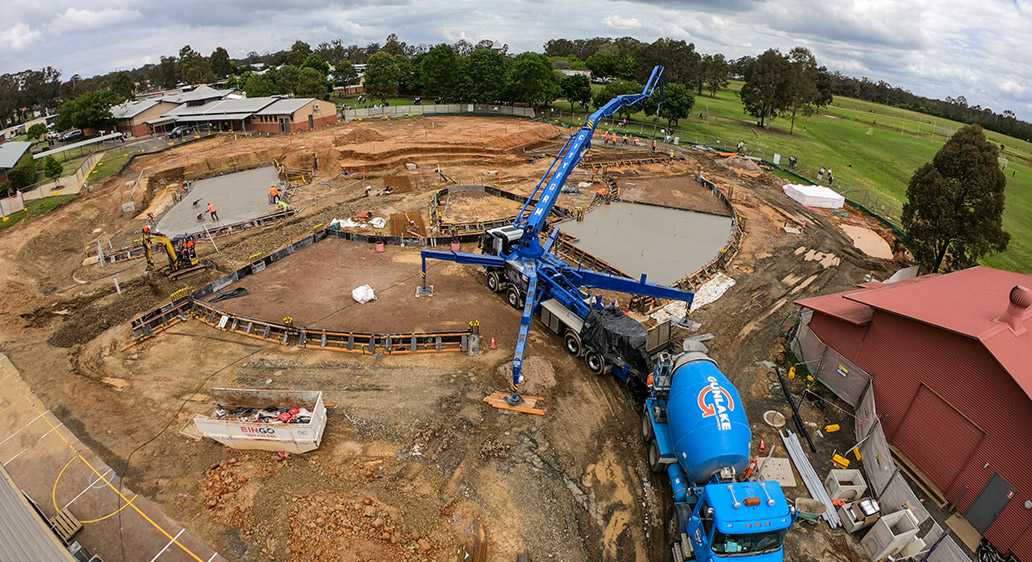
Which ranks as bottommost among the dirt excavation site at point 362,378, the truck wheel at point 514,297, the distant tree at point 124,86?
the dirt excavation site at point 362,378

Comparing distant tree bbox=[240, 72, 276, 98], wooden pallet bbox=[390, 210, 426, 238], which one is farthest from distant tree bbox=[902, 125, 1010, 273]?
distant tree bbox=[240, 72, 276, 98]

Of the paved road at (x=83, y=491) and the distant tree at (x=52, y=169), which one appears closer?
the paved road at (x=83, y=491)

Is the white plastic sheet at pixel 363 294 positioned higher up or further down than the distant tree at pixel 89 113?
further down

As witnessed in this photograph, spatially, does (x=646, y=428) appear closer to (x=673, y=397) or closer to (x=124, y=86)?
(x=673, y=397)

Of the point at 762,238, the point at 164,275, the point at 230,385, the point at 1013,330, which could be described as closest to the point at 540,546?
the point at 230,385

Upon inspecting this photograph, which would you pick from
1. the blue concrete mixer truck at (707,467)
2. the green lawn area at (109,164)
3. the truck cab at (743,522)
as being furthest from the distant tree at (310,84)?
the truck cab at (743,522)

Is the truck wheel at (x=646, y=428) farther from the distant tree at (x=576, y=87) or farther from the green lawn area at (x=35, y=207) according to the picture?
the distant tree at (x=576, y=87)

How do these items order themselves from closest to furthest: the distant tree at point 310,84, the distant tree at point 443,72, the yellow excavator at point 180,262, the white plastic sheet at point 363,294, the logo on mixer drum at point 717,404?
the logo on mixer drum at point 717,404 → the white plastic sheet at point 363,294 → the yellow excavator at point 180,262 → the distant tree at point 443,72 → the distant tree at point 310,84

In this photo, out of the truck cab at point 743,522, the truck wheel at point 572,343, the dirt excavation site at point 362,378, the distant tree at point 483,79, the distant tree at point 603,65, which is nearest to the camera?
the truck cab at point 743,522
